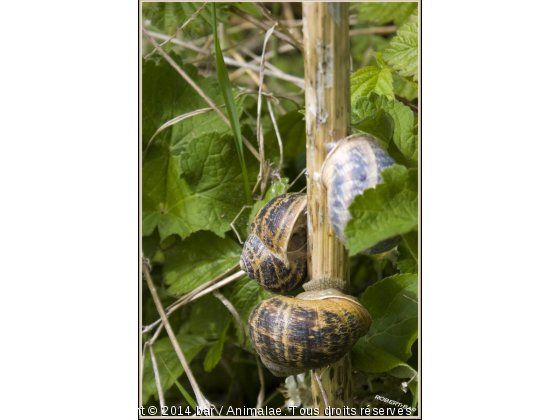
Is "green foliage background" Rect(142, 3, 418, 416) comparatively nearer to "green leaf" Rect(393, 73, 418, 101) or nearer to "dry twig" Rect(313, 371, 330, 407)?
"green leaf" Rect(393, 73, 418, 101)

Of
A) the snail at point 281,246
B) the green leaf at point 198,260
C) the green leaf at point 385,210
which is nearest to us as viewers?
the green leaf at point 385,210

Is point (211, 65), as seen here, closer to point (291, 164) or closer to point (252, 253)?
point (291, 164)

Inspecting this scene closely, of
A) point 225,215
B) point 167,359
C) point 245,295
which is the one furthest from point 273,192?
point 167,359

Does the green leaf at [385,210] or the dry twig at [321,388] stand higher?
the green leaf at [385,210]

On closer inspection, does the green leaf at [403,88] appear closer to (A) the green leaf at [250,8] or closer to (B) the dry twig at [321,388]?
(A) the green leaf at [250,8]

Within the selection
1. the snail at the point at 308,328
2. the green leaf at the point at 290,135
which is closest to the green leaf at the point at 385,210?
the snail at the point at 308,328

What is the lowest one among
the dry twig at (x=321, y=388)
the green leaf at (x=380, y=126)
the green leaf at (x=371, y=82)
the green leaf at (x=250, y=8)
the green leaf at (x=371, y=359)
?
the dry twig at (x=321, y=388)

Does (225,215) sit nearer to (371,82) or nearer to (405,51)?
(371,82)

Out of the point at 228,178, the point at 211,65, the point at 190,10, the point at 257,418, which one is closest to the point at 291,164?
the point at 228,178
